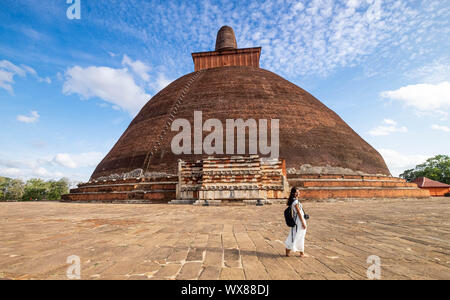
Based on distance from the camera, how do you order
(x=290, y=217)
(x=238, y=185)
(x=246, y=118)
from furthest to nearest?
(x=246, y=118) → (x=238, y=185) → (x=290, y=217)

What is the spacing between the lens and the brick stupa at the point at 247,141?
11609 mm

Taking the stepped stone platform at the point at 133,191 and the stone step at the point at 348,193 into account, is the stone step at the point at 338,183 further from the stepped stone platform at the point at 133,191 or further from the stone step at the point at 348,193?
the stepped stone platform at the point at 133,191

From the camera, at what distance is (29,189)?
107 feet

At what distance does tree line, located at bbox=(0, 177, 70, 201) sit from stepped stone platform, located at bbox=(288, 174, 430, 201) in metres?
36.1

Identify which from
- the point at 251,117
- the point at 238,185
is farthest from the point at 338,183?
the point at 251,117

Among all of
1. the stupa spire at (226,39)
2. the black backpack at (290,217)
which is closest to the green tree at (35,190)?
the stupa spire at (226,39)

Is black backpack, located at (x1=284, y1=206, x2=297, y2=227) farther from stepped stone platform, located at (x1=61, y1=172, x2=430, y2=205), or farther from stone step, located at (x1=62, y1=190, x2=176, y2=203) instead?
stone step, located at (x1=62, y1=190, x2=176, y2=203)

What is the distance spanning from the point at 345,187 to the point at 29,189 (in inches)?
1624

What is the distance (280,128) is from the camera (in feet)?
46.9

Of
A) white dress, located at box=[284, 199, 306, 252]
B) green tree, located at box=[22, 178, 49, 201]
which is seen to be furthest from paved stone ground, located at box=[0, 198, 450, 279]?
green tree, located at box=[22, 178, 49, 201]

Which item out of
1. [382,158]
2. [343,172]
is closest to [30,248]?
[343,172]

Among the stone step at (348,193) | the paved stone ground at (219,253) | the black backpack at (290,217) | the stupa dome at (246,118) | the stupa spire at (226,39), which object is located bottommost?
the stone step at (348,193)

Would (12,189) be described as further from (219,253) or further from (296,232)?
(296,232)
